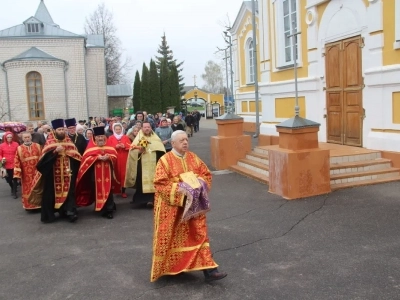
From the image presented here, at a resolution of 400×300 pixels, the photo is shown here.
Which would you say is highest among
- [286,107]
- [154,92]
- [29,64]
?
[29,64]

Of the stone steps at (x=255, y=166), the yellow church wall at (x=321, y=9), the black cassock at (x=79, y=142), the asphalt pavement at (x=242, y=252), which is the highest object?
the yellow church wall at (x=321, y=9)

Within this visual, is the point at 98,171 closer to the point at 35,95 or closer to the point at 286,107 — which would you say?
the point at 286,107

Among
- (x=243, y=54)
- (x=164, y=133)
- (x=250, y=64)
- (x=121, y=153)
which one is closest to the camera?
(x=121, y=153)

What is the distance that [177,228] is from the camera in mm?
4820

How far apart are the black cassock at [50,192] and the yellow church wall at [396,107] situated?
670 centimetres

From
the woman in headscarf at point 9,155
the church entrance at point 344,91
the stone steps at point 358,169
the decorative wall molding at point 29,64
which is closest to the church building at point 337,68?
the church entrance at point 344,91

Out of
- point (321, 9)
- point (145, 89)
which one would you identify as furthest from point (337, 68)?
point (145, 89)

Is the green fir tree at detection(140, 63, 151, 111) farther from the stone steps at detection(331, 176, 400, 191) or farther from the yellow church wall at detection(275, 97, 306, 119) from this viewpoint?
the stone steps at detection(331, 176, 400, 191)

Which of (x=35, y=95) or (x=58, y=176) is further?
(x=35, y=95)

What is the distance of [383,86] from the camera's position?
31.9 ft

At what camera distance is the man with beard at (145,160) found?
8688 millimetres

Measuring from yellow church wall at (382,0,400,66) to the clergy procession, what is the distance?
200 inches

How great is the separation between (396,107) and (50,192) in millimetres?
7221

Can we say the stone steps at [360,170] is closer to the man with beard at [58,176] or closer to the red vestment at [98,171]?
the red vestment at [98,171]
